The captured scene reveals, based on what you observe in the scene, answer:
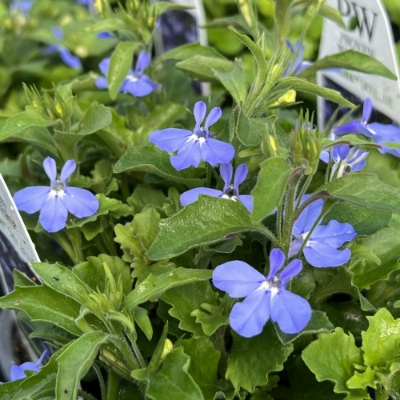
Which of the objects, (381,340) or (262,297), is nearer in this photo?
(262,297)

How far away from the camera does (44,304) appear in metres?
0.97

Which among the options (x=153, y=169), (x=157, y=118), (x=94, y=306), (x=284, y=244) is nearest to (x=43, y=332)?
(x=94, y=306)

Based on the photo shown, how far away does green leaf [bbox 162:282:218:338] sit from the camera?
99 centimetres

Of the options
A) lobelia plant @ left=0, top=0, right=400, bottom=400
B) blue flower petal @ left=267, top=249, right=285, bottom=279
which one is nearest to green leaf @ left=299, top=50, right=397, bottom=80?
lobelia plant @ left=0, top=0, right=400, bottom=400

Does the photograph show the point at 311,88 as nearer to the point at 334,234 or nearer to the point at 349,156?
the point at 349,156

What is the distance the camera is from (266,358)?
949mm

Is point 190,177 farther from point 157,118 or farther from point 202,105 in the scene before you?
point 157,118

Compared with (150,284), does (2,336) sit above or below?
below

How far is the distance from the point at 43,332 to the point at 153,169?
36 centimetres

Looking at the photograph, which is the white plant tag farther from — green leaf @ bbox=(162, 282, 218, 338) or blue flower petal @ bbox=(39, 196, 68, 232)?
blue flower petal @ bbox=(39, 196, 68, 232)

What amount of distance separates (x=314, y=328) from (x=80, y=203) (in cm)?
52

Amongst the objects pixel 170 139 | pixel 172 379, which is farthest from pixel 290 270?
pixel 170 139

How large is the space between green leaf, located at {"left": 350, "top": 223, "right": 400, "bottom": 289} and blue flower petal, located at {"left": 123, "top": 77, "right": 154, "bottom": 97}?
62 centimetres

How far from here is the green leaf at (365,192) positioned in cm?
84
